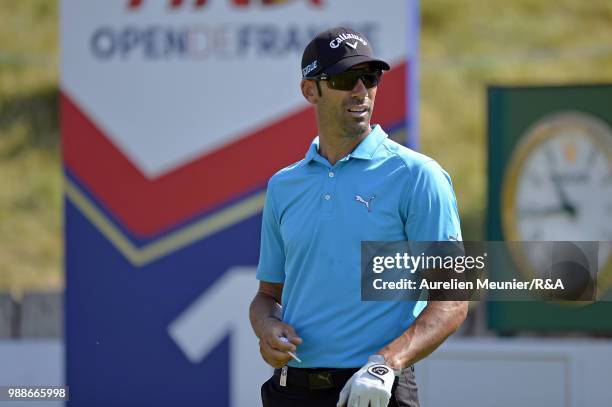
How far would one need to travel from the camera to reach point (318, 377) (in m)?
3.62

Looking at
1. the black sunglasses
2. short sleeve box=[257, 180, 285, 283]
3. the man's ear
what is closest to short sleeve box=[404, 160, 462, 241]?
the black sunglasses

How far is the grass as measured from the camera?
1155 cm

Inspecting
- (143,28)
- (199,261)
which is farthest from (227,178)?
(143,28)

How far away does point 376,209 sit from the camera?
3549mm

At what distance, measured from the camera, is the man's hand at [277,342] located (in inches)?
142

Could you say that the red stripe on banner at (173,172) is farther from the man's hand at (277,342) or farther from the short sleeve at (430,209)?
the short sleeve at (430,209)

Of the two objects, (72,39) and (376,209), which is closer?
(376,209)

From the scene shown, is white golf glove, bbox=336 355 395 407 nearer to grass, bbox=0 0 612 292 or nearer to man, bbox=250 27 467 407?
man, bbox=250 27 467 407

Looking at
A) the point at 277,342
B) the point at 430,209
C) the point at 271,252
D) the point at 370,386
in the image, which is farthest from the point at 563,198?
the point at 370,386

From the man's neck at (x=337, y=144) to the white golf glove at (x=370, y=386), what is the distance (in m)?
0.77

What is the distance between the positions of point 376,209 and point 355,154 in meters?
0.24

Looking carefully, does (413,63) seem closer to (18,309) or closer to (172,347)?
(172,347)

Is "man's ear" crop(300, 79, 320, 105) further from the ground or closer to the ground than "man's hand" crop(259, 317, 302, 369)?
further from the ground

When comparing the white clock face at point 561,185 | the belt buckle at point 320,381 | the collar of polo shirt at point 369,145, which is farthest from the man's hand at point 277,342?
the white clock face at point 561,185
